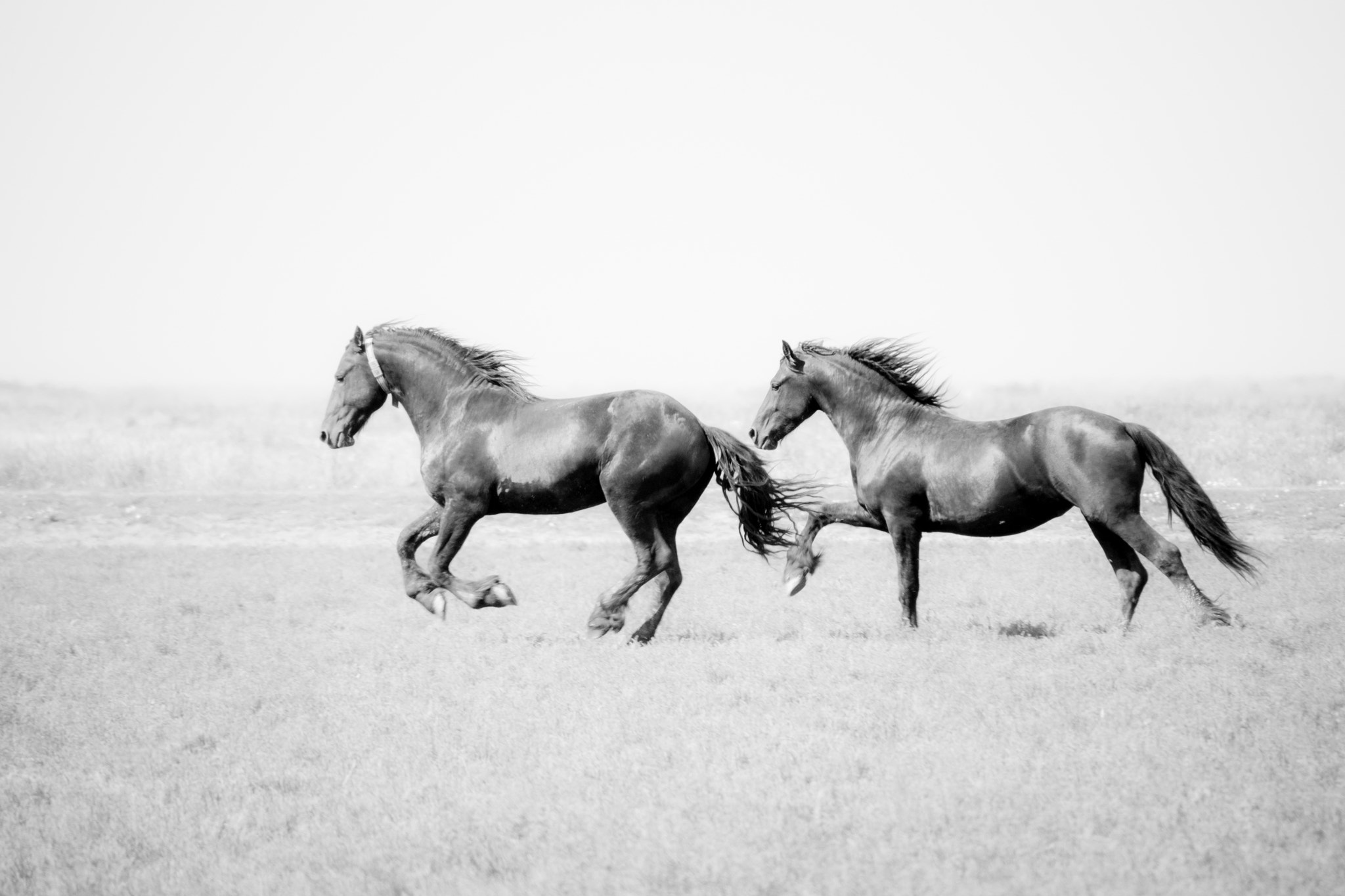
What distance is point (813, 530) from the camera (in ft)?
32.6

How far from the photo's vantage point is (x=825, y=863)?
486 centimetres

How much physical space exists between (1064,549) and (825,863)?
1147 centimetres

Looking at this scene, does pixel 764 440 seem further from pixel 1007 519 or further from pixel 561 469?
pixel 1007 519

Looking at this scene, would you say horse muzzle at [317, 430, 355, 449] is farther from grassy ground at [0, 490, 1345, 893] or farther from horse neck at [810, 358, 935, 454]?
horse neck at [810, 358, 935, 454]

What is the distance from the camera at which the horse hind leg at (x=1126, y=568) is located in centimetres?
937

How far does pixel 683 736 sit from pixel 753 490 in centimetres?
374

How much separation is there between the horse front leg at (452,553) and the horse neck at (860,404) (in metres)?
3.02

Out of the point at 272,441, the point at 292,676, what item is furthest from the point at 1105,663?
the point at 272,441

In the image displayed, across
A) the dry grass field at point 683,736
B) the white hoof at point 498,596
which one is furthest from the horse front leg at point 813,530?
the white hoof at point 498,596

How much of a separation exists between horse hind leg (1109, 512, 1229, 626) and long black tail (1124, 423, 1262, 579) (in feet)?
1.28

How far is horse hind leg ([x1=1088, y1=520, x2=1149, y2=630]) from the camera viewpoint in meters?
9.37

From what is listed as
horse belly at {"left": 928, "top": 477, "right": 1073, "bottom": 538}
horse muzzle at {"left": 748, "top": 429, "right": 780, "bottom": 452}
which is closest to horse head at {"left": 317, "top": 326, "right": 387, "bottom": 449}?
horse muzzle at {"left": 748, "top": 429, "right": 780, "bottom": 452}

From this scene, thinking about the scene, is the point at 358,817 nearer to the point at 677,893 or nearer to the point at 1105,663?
the point at 677,893

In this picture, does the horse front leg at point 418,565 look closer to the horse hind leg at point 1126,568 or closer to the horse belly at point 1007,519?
the horse belly at point 1007,519
